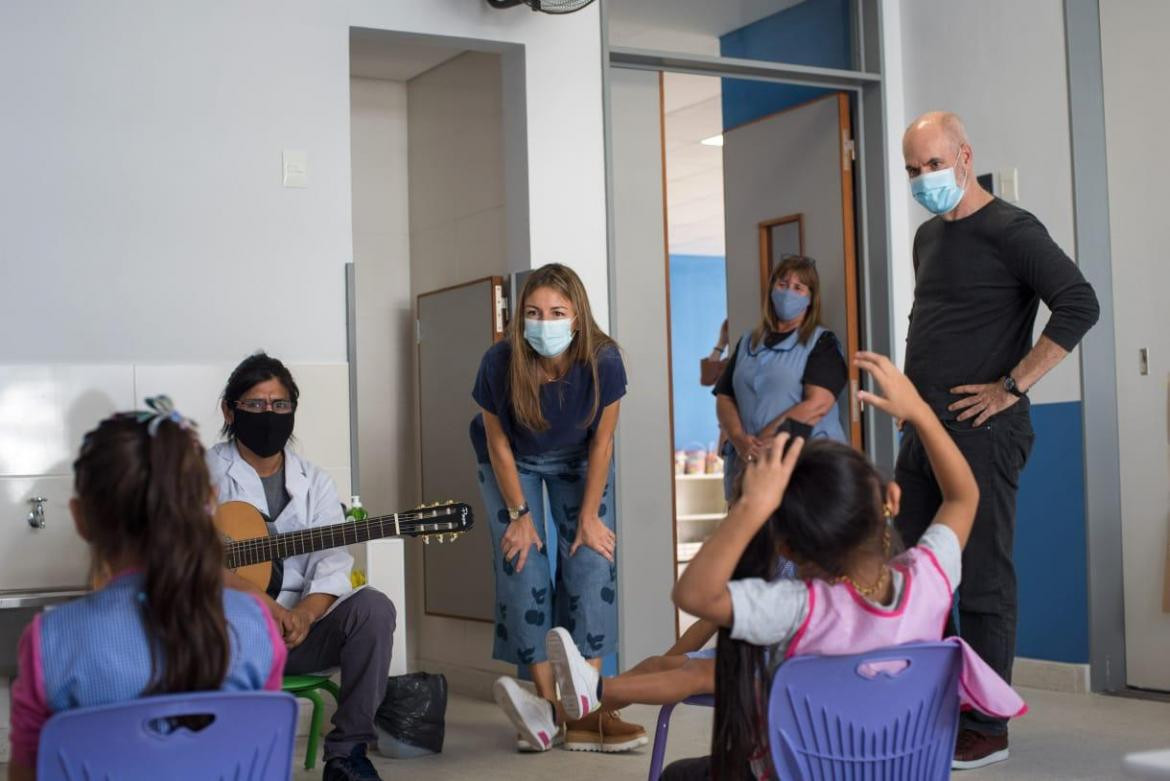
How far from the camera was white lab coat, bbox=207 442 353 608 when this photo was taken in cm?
325

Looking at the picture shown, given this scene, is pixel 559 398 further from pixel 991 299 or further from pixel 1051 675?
pixel 1051 675

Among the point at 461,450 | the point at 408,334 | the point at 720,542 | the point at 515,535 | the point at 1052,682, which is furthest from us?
the point at 408,334

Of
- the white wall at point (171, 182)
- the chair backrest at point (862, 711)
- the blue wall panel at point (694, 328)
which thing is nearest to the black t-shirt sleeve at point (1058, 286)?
the chair backrest at point (862, 711)

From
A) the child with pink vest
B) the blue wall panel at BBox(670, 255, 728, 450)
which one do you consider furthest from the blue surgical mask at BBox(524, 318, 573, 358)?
the blue wall panel at BBox(670, 255, 728, 450)

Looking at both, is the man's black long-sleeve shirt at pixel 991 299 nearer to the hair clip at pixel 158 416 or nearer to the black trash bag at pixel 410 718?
the black trash bag at pixel 410 718

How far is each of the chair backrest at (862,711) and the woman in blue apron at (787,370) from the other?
104 inches

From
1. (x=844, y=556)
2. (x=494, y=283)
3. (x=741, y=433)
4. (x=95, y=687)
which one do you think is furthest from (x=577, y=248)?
(x=95, y=687)

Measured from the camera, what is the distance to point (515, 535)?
11.7 feet

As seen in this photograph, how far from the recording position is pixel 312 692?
11.2 feet

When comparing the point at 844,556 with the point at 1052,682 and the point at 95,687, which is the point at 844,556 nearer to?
the point at 95,687

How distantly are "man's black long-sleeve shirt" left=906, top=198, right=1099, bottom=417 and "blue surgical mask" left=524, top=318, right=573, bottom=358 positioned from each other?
3.01ft

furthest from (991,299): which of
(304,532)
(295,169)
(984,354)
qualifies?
(295,169)

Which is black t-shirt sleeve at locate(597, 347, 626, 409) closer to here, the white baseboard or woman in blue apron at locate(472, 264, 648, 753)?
woman in blue apron at locate(472, 264, 648, 753)

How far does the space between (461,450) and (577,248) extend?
107cm
